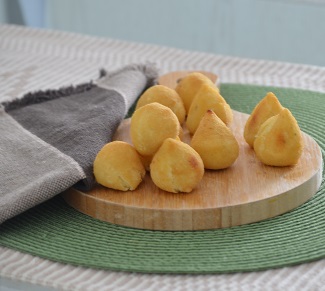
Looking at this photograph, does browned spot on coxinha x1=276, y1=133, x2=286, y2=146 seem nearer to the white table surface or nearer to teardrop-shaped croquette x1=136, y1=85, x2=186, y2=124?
teardrop-shaped croquette x1=136, y1=85, x2=186, y2=124

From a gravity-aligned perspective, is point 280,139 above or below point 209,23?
Result: above

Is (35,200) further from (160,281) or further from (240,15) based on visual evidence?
(240,15)

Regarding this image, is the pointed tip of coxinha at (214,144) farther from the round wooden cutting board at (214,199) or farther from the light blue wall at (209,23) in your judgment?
the light blue wall at (209,23)

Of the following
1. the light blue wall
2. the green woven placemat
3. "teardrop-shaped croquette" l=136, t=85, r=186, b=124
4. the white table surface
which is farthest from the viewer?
the light blue wall

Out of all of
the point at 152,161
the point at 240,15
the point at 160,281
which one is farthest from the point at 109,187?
the point at 240,15

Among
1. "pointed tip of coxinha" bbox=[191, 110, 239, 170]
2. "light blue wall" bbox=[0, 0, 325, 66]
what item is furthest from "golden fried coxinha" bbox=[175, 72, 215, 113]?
"light blue wall" bbox=[0, 0, 325, 66]

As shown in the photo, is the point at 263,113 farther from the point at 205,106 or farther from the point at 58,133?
the point at 58,133

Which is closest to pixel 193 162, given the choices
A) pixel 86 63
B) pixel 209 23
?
pixel 86 63
